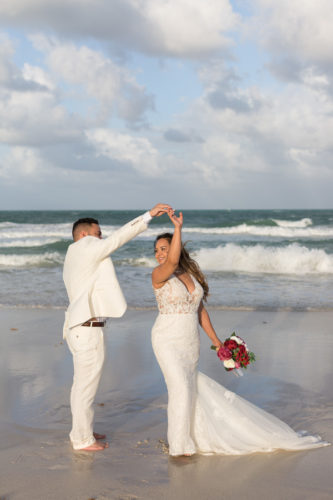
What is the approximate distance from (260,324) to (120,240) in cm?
514

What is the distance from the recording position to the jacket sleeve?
3.69 metres

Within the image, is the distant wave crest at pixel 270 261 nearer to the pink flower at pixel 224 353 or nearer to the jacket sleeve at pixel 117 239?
the pink flower at pixel 224 353

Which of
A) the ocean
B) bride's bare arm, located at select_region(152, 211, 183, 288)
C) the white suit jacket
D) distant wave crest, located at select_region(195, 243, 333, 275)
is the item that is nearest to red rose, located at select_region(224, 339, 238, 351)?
bride's bare arm, located at select_region(152, 211, 183, 288)

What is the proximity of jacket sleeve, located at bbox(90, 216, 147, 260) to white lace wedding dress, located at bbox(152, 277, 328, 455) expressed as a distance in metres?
0.44

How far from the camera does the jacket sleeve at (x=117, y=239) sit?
369 cm

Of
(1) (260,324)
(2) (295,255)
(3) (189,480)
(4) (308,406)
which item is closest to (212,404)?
(3) (189,480)

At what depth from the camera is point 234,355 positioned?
13.1 feet

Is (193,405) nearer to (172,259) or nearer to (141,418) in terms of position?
(141,418)

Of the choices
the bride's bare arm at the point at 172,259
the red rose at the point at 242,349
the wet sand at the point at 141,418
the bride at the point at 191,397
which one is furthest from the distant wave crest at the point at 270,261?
the bride's bare arm at the point at 172,259

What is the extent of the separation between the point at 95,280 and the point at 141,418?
4.73ft

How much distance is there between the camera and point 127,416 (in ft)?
15.0

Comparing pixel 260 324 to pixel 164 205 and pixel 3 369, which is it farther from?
pixel 164 205

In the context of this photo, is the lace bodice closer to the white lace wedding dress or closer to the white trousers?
the white lace wedding dress

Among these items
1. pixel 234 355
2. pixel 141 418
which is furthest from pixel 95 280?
pixel 141 418
